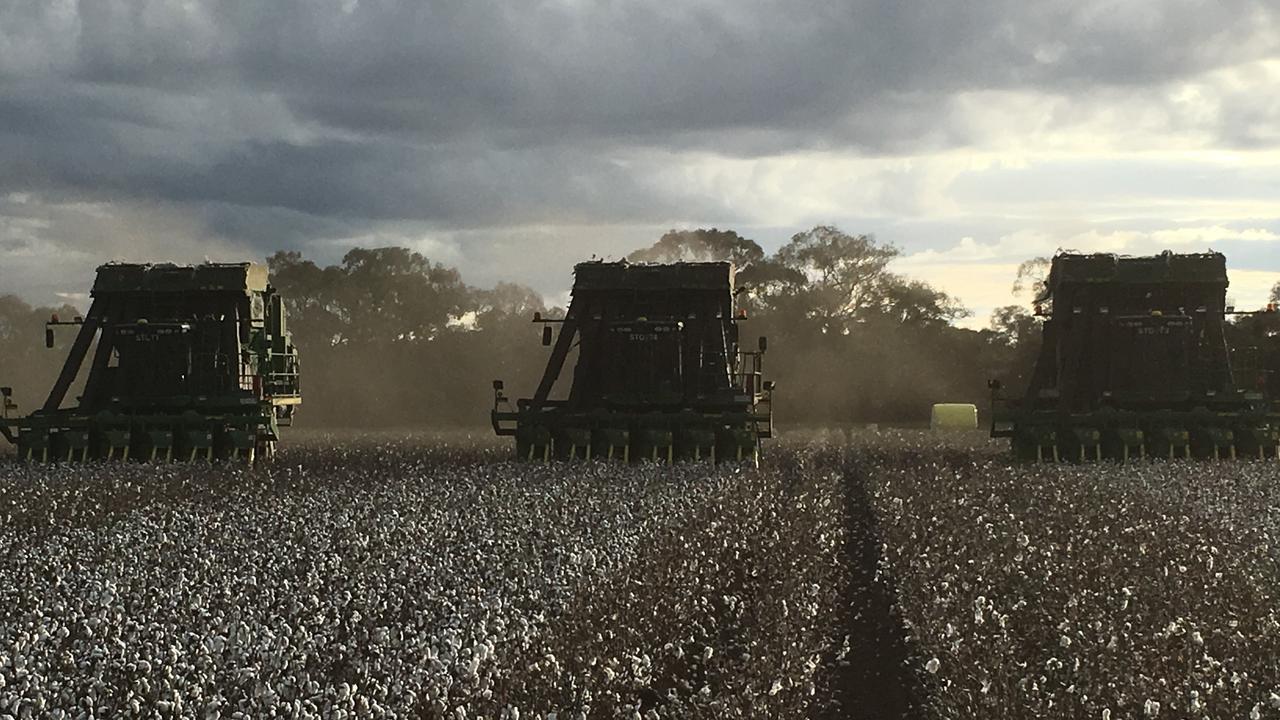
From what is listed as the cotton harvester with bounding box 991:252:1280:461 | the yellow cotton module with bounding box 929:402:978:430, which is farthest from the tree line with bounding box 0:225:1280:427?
the cotton harvester with bounding box 991:252:1280:461

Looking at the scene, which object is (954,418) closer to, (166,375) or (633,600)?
(166,375)

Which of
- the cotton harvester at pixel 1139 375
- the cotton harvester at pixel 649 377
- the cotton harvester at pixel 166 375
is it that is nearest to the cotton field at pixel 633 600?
the cotton harvester at pixel 649 377

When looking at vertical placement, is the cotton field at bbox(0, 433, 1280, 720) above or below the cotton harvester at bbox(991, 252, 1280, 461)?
below

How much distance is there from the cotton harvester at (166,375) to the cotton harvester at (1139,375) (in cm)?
1312

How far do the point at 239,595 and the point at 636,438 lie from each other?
54.2 ft

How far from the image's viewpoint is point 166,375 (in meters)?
27.7

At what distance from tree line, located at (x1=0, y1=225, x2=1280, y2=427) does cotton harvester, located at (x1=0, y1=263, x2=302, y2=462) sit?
31.8m

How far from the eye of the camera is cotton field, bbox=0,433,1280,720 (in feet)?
25.8

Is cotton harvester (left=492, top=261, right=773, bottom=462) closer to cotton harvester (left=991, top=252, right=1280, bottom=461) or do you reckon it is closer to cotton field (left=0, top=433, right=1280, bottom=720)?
cotton harvester (left=991, top=252, right=1280, bottom=461)

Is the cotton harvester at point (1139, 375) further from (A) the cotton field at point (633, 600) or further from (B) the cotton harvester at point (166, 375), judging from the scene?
(B) the cotton harvester at point (166, 375)

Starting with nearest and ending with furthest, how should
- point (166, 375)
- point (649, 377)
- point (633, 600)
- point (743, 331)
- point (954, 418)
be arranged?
point (633, 600)
point (649, 377)
point (166, 375)
point (954, 418)
point (743, 331)

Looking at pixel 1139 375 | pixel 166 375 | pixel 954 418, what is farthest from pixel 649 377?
pixel 954 418

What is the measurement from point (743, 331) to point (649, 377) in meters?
37.9

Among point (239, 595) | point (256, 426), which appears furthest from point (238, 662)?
point (256, 426)
